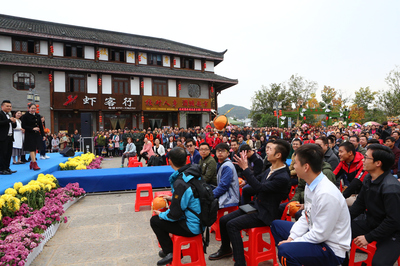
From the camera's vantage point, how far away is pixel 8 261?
101 inches

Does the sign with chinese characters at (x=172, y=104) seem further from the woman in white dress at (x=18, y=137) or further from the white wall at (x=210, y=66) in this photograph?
the woman in white dress at (x=18, y=137)

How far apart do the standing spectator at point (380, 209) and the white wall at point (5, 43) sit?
22.5 metres

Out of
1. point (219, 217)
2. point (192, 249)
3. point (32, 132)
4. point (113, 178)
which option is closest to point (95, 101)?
point (32, 132)

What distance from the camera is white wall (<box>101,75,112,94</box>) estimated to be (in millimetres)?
19828

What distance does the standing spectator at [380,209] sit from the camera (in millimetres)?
2244

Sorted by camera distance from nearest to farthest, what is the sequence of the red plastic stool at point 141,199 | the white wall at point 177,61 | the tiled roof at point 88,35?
the red plastic stool at point 141,199
the tiled roof at point 88,35
the white wall at point 177,61

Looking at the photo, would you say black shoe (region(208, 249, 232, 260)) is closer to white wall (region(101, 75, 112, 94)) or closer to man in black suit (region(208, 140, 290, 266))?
man in black suit (region(208, 140, 290, 266))

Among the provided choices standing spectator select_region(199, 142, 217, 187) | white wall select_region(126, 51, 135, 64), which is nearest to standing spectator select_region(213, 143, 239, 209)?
standing spectator select_region(199, 142, 217, 187)

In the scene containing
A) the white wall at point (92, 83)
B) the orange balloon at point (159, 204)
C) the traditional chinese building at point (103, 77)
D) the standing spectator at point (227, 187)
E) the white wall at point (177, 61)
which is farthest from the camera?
the white wall at point (177, 61)

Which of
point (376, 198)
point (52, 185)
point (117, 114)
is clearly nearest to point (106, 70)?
point (117, 114)

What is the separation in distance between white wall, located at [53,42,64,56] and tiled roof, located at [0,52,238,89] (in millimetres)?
460

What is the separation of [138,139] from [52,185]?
30.4 feet

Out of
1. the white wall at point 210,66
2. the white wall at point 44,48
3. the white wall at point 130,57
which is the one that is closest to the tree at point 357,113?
the white wall at point 210,66

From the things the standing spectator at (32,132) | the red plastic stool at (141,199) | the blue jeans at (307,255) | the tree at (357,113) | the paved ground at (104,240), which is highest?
the tree at (357,113)
